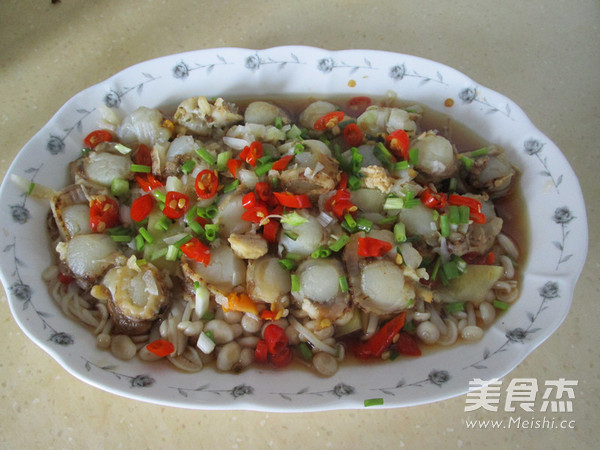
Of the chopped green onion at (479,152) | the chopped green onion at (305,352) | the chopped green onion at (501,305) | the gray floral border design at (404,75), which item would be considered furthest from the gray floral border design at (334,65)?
the chopped green onion at (305,352)

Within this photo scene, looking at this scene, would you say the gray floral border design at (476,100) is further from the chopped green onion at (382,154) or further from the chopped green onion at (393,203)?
the chopped green onion at (393,203)

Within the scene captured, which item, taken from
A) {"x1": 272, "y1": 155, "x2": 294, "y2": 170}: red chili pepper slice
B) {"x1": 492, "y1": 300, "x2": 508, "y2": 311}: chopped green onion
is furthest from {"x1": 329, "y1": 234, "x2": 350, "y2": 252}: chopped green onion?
{"x1": 492, "y1": 300, "x2": 508, "y2": 311}: chopped green onion

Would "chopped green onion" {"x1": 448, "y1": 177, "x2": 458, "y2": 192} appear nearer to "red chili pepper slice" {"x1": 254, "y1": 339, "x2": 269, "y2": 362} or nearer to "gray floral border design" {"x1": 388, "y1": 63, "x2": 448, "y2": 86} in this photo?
"gray floral border design" {"x1": 388, "y1": 63, "x2": 448, "y2": 86}

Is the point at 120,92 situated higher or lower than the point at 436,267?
higher

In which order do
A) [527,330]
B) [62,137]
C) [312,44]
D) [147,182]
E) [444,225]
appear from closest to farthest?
[527,330], [444,225], [147,182], [62,137], [312,44]

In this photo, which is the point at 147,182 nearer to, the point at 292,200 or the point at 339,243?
the point at 292,200

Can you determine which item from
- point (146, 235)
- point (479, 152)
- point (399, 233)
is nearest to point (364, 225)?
point (399, 233)
